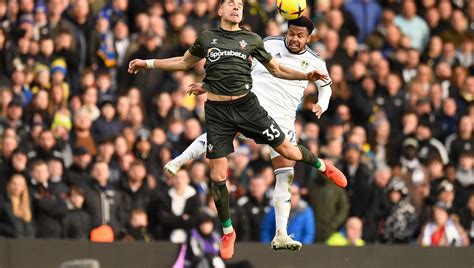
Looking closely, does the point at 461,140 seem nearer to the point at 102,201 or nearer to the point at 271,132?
the point at 102,201

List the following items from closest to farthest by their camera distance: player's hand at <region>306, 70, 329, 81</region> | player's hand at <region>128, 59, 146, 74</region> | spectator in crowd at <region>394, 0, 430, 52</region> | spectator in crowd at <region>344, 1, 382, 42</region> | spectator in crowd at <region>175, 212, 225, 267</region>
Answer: player's hand at <region>306, 70, 329, 81</region>
player's hand at <region>128, 59, 146, 74</region>
spectator in crowd at <region>175, 212, 225, 267</region>
spectator in crowd at <region>344, 1, 382, 42</region>
spectator in crowd at <region>394, 0, 430, 52</region>

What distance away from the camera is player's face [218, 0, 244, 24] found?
14703mm

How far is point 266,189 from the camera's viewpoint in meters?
19.7

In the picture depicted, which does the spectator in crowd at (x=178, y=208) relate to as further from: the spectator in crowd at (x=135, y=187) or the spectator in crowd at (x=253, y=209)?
the spectator in crowd at (x=253, y=209)

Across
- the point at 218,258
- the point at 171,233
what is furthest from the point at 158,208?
the point at 218,258

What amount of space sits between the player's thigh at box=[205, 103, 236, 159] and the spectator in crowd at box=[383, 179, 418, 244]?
5535mm

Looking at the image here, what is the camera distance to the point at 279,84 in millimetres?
16078

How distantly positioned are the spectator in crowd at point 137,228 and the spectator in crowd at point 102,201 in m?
0.14

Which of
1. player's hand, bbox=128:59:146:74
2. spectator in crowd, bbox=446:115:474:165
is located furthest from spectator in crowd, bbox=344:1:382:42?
player's hand, bbox=128:59:146:74

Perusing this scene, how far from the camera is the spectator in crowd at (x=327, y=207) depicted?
19.7m

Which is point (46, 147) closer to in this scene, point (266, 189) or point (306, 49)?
point (266, 189)

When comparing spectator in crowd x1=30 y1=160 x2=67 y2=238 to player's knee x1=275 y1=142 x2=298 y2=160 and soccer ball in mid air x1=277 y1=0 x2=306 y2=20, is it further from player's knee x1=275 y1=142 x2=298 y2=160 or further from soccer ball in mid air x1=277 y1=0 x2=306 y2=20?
soccer ball in mid air x1=277 y1=0 x2=306 y2=20

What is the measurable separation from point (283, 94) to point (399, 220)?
15.2 feet

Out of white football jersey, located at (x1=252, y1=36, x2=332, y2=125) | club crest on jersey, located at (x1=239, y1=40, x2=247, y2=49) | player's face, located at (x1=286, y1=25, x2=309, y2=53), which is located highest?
club crest on jersey, located at (x1=239, y1=40, x2=247, y2=49)
